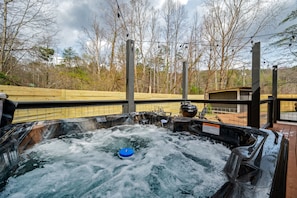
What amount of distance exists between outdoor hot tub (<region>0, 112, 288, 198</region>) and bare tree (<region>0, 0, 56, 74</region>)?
2.43 meters

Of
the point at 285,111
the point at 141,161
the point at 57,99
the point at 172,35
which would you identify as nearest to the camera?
the point at 141,161

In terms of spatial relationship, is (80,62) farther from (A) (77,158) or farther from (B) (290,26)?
(B) (290,26)

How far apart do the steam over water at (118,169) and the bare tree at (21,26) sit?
2.69 meters

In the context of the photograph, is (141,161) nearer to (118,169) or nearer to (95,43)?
(118,169)

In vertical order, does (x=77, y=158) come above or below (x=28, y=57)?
below

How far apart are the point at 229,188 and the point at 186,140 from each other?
47.9 inches

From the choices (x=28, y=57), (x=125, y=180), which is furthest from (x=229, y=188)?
(x=28, y=57)

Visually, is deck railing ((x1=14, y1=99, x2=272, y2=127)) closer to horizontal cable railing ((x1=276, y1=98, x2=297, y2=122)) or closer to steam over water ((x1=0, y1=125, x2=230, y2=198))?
steam over water ((x1=0, y1=125, x2=230, y2=198))

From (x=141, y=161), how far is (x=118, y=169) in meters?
0.22

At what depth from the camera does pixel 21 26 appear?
3.28 m

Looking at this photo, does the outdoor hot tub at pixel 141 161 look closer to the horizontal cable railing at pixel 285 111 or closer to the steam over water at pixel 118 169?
the steam over water at pixel 118 169

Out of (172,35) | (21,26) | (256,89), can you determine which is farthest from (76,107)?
(172,35)

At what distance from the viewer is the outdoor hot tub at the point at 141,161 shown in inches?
32.8

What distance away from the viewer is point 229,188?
2.20 ft
